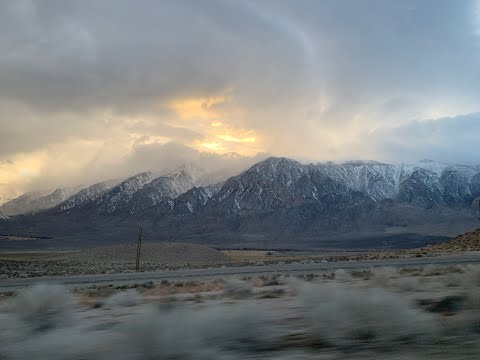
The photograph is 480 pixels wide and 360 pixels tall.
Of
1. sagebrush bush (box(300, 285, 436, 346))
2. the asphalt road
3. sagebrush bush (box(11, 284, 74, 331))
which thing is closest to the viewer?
sagebrush bush (box(300, 285, 436, 346))

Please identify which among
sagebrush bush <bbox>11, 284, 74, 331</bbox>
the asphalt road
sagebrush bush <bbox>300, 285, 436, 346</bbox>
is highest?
sagebrush bush <bbox>300, 285, 436, 346</bbox>

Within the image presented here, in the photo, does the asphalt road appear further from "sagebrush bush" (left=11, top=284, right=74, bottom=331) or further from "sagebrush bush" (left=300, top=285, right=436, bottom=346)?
"sagebrush bush" (left=300, top=285, right=436, bottom=346)

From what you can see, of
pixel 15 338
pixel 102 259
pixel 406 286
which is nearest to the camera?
pixel 15 338

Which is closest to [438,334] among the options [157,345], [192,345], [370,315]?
[370,315]

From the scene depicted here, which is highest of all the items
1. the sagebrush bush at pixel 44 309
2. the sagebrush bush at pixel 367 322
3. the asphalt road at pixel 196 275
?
the sagebrush bush at pixel 367 322

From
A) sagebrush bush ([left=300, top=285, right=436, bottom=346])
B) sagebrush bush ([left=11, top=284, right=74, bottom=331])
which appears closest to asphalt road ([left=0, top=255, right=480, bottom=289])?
sagebrush bush ([left=11, top=284, right=74, bottom=331])

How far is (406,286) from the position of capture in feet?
49.0

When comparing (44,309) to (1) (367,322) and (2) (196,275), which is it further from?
(2) (196,275)

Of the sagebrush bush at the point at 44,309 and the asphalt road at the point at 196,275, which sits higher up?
the sagebrush bush at the point at 44,309

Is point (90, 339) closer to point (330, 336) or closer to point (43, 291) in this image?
point (330, 336)

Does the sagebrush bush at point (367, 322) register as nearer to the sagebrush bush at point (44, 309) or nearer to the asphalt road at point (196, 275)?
the sagebrush bush at point (44, 309)

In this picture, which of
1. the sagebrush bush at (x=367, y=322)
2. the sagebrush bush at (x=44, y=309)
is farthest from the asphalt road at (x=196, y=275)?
the sagebrush bush at (x=367, y=322)

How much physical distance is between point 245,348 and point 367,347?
1.73 m

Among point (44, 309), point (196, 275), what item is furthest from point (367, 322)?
point (196, 275)
